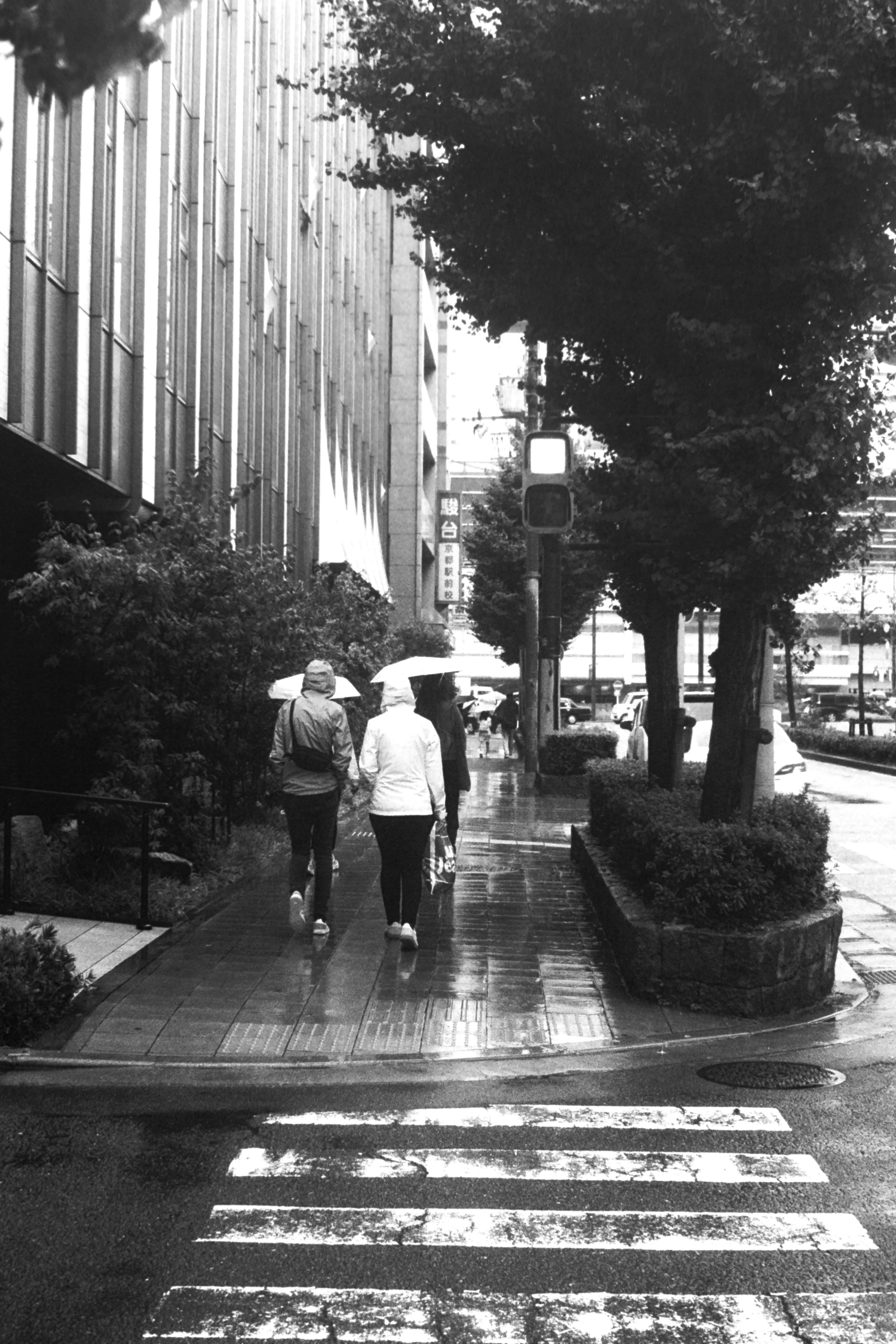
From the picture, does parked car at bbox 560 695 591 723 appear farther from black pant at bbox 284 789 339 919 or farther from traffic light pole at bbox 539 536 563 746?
black pant at bbox 284 789 339 919

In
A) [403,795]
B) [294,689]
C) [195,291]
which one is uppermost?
[195,291]

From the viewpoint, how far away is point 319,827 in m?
10.6

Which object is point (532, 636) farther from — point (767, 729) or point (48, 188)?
point (767, 729)

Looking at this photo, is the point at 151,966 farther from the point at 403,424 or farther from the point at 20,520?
the point at 403,424

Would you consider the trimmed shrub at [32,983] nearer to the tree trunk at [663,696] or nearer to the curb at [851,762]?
the tree trunk at [663,696]

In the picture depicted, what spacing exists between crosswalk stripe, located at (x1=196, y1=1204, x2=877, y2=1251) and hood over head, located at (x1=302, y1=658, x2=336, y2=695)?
5.63 metres

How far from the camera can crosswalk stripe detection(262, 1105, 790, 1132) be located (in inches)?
254

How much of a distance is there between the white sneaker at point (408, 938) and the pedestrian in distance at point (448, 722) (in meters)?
3.69

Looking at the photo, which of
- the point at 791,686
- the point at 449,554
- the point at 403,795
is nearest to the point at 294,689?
the point at 403,795

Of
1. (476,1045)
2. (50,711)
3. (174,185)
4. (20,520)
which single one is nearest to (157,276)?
(174,185)

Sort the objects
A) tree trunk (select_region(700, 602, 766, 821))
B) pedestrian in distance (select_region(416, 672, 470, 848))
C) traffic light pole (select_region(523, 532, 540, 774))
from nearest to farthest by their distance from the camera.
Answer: tree trunk (select_region(700, 602, 766, 821)), pedestrian in distance (select_region(416, 672, 470, 848)), traffic light pole (select_region(523, 532, 540, 774))

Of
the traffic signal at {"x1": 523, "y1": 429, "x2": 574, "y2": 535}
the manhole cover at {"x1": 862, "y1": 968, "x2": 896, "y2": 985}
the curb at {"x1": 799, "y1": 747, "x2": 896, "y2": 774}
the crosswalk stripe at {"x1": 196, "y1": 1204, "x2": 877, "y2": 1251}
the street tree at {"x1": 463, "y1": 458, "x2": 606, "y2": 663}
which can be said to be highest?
the street tree at {"x1": 463, "y1": 458, "x2": 606, "y2": 663}

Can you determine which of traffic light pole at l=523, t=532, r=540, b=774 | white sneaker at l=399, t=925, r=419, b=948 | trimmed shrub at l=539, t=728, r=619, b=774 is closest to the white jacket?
white sneaker at l=399, t=925, r=419, b=948

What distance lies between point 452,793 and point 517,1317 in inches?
398
